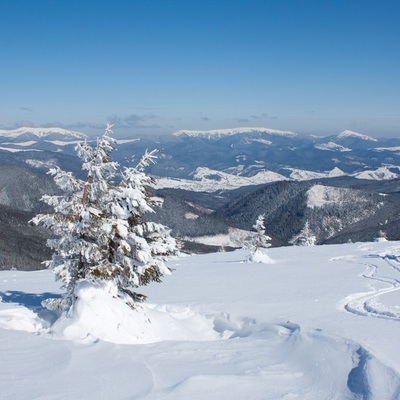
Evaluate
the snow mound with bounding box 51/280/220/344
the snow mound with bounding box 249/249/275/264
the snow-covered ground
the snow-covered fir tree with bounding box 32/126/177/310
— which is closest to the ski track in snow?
the snow-covered ground

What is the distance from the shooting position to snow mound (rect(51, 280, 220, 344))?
10727mm

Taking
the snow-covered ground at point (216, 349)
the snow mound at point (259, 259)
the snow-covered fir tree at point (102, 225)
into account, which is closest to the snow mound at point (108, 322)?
the snow-covered ground at point (216, 349)

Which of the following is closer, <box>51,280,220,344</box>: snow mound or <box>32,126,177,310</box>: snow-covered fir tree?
<box>51,280,220,344</box>: snow mound

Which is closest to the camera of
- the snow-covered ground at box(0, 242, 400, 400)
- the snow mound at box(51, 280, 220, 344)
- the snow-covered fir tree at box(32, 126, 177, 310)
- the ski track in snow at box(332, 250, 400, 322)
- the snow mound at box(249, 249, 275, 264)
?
the snow-covered ground at box(0, 242, 400, 400)

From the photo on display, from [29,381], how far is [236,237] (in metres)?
170

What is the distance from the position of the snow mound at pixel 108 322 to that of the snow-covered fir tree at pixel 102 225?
1.53 ft

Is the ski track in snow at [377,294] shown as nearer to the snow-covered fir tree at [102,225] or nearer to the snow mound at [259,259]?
the snow mound at [259,259]

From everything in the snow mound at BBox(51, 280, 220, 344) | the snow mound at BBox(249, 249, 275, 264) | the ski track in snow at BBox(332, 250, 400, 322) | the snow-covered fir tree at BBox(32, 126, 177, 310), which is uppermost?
the snow-covered fir tree at BBox(32, 126, 177, 310)

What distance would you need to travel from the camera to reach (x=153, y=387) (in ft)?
24.7

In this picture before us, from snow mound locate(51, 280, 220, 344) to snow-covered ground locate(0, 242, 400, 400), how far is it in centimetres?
4

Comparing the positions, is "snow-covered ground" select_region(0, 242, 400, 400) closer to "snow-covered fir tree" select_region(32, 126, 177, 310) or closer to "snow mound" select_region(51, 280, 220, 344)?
"snow mound" select_region(51, 280, 220, 344)

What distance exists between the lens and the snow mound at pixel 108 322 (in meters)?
10.7

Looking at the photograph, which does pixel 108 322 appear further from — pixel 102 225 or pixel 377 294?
pixel 377 294

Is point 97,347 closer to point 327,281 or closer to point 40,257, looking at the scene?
point 327,281
